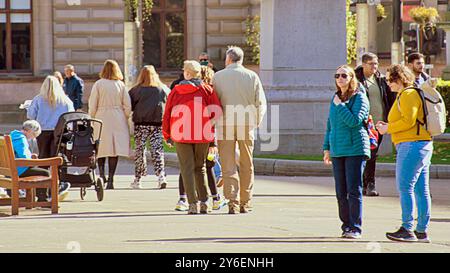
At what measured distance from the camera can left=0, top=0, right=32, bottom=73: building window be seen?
39562mm

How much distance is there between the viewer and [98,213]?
50.5ft

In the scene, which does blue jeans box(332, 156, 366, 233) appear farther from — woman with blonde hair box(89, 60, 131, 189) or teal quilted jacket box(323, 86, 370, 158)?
woman with blonde hair box(89, 60, 131, 189)

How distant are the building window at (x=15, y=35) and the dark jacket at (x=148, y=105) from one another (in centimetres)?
2125

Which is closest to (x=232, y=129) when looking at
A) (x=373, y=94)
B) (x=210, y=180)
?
(x=210, y=180)

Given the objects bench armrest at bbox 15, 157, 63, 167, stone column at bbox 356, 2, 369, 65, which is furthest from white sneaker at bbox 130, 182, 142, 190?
stone column at bbox 356, 2, 369, 65

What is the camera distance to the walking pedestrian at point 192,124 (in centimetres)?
1472

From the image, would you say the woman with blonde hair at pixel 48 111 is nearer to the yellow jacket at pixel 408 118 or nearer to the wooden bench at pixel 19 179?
the wooden bench at pixel 19 179

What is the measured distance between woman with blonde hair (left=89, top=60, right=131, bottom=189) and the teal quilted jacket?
647cm

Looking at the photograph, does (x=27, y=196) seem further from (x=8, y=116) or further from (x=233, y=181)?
(x=8, y=116)

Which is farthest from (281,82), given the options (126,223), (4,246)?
(4,246)

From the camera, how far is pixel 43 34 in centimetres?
3947

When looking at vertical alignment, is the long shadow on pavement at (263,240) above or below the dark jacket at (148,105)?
below

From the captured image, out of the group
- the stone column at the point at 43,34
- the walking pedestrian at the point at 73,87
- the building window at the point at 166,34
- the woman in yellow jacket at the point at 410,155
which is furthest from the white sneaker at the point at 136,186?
the building window at the point at 166,34

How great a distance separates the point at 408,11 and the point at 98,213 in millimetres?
27458
